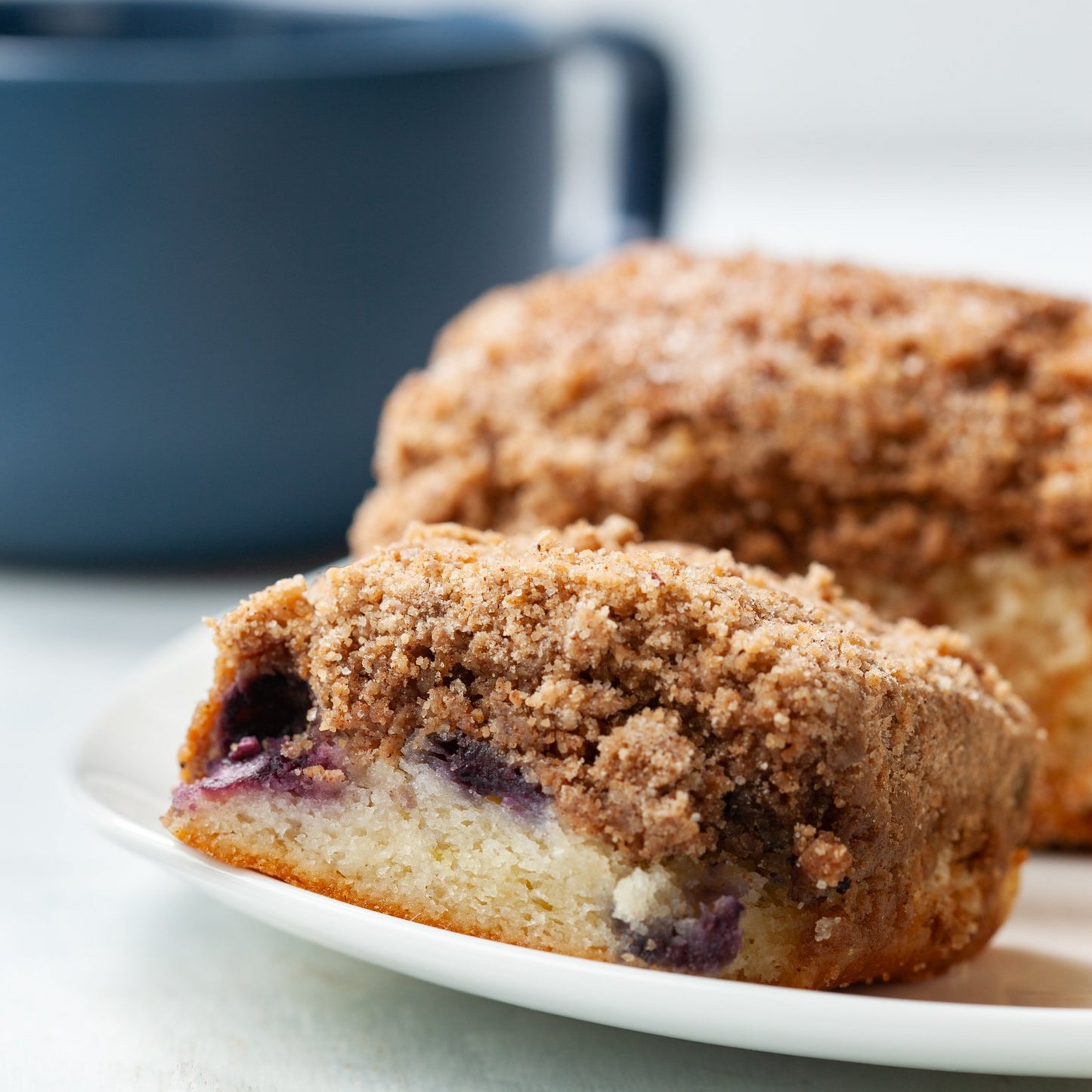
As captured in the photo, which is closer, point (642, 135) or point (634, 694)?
point (634, 694)

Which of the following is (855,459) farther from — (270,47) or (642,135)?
(270,47)

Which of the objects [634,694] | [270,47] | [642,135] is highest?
[270,47]

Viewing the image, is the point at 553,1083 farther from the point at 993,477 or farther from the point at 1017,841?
the point at 993,477

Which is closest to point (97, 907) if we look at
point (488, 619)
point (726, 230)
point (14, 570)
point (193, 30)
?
point (488, 619)

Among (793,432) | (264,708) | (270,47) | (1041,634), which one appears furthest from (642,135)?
(264,708)

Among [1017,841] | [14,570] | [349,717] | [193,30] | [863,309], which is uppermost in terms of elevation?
[193,30]

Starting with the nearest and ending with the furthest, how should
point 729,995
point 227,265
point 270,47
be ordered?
1. point 729,995
2. point 227,265
3. point 270,47
